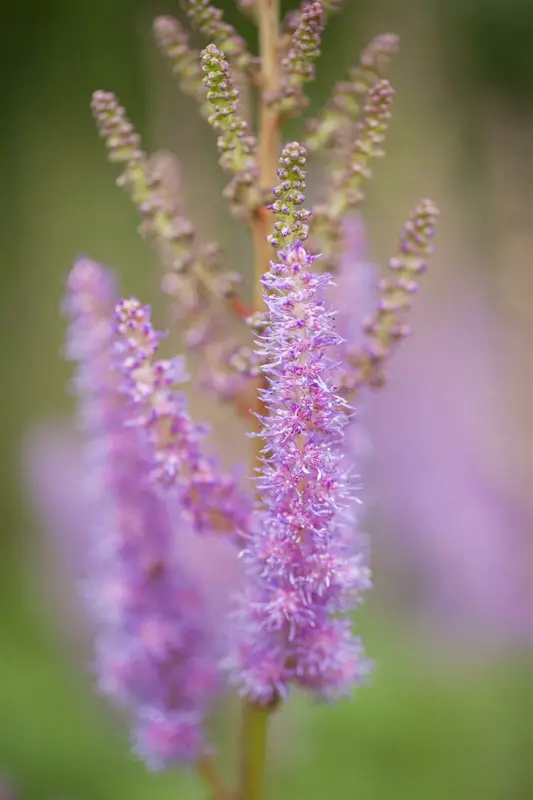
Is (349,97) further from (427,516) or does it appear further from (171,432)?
(427,516)

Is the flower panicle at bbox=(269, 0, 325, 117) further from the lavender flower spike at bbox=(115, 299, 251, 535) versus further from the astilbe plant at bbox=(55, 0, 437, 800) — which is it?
the lavender flower spike at bbox=(115, 299, 251, 535)

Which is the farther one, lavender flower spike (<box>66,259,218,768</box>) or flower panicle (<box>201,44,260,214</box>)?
lavender flower spike (<box>66,259,218,768</box>)

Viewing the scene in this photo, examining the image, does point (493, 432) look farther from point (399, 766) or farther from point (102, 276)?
point (102, 276)

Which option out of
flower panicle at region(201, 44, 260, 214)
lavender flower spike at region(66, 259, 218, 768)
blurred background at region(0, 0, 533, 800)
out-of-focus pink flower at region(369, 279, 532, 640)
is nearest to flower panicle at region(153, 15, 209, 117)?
flower panicle at region(201, 44, 260, 214)

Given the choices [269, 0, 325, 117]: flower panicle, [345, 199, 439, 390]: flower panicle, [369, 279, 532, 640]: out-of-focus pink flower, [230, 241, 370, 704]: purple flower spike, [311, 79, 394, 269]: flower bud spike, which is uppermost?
[369, 279, 532, 640]: out-of-focus pink flower

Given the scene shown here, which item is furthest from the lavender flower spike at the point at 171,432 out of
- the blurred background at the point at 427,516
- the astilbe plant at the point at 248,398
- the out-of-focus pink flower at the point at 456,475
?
the out-of-focus pink flower at the point at 456,475

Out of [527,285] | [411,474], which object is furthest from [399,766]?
[527,285]

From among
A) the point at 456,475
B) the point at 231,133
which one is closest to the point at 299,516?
the point at 231,133

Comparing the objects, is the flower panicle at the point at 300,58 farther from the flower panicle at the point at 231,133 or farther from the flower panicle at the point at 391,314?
the flower panicle at the point at 391,314
